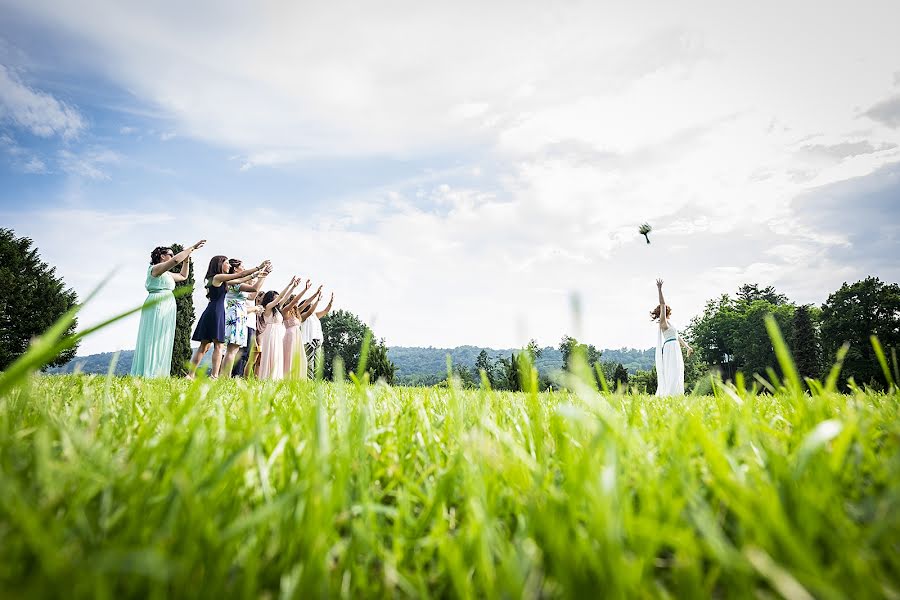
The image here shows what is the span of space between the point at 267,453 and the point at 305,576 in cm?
68

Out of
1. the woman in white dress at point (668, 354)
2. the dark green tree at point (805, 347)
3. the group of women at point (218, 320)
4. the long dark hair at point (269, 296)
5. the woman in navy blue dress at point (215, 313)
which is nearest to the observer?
the group of women at point (218, 320)

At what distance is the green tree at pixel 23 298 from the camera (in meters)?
40.9

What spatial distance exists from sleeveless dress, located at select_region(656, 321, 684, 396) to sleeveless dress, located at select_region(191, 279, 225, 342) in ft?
44.5

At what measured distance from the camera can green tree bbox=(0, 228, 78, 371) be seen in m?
40.9

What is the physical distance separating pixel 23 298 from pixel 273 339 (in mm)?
43712

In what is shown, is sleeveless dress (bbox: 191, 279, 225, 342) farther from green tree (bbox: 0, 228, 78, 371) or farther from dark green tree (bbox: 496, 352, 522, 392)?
green tree (bbox: 0, 228, 78, 371)

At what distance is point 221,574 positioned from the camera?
1.89 feet

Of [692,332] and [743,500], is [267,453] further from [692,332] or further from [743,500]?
[692,332]

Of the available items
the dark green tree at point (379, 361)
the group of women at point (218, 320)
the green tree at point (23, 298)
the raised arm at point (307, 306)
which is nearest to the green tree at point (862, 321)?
the dark green tree at point (379, 361)

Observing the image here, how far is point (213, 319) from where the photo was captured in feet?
36.5

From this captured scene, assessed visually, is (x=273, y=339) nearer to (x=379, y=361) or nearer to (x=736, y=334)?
(x=379, y=361)

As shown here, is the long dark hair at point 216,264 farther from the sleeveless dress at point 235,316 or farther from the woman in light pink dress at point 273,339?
the woman in light pink dress at point 273,339

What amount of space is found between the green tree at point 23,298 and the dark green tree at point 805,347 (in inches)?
3121

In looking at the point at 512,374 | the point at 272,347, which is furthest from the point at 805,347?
the point at 272,347
